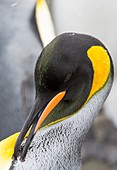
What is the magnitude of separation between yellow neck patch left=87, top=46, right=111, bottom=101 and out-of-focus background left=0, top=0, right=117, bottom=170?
19.8 inches

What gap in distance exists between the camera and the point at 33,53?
6.37 feet

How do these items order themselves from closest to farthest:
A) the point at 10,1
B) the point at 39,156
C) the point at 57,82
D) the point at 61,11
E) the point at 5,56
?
1. the point at 57,82
2. the point at 39,156
3. the point at 5,56
4. the point at 10,1
5. the point at 61,11

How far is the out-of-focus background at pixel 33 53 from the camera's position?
188 centimetres

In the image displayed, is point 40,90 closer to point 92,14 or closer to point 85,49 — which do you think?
point 85,49

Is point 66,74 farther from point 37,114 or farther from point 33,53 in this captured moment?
point 33,53

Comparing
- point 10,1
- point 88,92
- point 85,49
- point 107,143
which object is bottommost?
point 107,143

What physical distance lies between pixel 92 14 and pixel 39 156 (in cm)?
79

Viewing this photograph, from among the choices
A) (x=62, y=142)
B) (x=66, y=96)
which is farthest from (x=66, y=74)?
(x=62, y=142)

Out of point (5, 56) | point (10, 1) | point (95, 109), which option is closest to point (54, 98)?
point (95, 109)

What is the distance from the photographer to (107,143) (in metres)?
2.22

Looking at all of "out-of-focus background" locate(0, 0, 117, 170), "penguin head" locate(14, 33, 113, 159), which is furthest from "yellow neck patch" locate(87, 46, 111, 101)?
"out-of-focus background" locate(0, 0, 117, 170)

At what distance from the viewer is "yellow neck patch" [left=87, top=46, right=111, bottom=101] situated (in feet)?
4.52

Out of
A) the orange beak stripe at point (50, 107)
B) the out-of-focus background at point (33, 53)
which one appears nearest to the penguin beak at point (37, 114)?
Result: the orange beak stripe at point (50, 107)

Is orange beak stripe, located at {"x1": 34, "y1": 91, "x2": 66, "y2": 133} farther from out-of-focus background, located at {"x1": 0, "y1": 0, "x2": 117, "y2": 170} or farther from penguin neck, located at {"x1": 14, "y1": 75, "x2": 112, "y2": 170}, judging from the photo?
out-of-focus background, located at {"x1": 0, "y1": 0, "x2": 117, "y2": 170}
